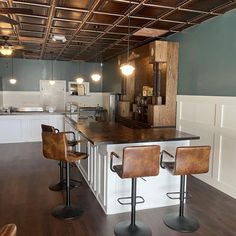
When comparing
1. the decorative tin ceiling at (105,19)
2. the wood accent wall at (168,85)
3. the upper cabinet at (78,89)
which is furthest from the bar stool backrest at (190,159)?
the upper cabinet at (78,89)

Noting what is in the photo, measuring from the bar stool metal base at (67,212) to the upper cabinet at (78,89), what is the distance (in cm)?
709

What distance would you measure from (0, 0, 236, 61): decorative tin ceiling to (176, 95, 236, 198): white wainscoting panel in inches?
54.3

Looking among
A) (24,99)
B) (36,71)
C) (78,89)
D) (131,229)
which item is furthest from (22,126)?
(131,229)

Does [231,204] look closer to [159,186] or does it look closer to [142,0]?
[159,186]

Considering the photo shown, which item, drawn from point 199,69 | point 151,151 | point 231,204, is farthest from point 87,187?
point 199,69

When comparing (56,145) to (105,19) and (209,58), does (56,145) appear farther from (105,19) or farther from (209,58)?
(209,58)

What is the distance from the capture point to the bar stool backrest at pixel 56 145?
2908mm

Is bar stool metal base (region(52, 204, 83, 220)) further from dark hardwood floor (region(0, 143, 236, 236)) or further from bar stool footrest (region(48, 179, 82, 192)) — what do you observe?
bar stool footrest (region(48, 179, 82, 192))

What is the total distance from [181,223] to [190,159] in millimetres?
791

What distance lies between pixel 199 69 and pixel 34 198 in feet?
11.3

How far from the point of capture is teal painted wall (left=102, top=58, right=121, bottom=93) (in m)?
8.26

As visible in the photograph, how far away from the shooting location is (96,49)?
7.00 m

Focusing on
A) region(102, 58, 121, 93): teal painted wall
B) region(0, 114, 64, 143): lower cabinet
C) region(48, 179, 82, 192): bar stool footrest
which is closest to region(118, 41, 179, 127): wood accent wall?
region(48, 179, 82, 192): bar stool footrest

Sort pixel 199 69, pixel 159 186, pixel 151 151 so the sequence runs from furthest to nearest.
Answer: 1. pixel 199 69
2. pixel 159 186
3. pixel 151 151
